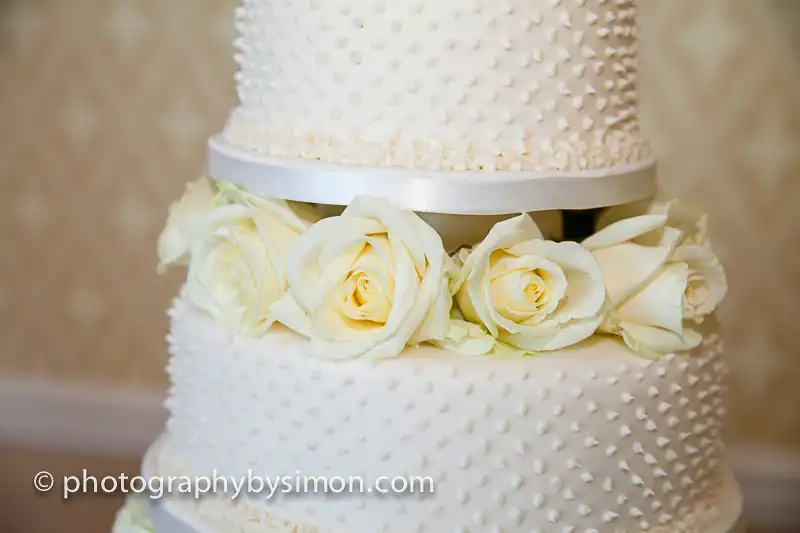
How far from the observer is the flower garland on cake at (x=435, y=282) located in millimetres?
1031

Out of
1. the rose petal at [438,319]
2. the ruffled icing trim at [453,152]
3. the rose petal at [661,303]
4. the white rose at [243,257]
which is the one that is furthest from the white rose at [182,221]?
the rose petal at [661,303]

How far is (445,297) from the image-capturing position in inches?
40.9

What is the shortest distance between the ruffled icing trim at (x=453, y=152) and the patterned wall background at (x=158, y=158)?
1.38 metres

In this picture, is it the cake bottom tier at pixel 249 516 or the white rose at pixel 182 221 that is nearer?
the cake bottom tier at pixel 249 516

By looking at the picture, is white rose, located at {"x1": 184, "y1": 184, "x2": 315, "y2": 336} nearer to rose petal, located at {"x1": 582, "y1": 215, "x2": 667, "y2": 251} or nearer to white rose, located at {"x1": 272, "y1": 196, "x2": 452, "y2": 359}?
white rose, located at {"x1": 272, "y1": 196, "x2": 452, "y2": 359}

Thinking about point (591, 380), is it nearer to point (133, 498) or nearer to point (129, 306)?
point (133, 498)

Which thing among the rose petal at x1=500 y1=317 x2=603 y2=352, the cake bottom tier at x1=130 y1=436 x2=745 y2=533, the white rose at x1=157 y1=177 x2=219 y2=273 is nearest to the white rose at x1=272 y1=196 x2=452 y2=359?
the rose petal at x1=500 y1=317 x2=603 y2=352

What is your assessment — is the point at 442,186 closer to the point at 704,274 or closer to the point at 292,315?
the point at 292,315

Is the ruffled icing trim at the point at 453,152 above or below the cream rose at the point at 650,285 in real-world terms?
above

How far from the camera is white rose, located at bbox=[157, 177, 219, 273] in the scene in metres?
1.32

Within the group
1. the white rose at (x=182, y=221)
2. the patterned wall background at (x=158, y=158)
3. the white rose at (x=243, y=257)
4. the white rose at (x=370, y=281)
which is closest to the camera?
the white rose at (x=370, y=281)

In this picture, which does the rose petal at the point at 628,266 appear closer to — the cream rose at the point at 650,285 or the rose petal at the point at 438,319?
the cream rose at the point at 650,285

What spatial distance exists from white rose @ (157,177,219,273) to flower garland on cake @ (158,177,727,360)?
13cm

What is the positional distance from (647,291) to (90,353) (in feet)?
7.27
